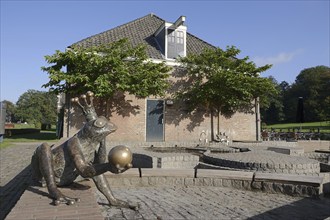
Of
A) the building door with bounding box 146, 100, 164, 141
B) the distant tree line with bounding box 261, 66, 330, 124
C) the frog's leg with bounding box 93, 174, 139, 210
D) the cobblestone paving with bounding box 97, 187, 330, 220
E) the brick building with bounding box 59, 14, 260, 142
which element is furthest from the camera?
the distant tree line with bounding box 261, 66, 330, 124

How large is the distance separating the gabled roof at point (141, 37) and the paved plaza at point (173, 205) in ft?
47.3

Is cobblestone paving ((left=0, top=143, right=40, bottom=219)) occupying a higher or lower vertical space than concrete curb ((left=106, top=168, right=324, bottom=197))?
lower

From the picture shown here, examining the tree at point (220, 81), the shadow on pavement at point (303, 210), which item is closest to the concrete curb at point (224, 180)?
the shadow on pavement at point (303, 210)

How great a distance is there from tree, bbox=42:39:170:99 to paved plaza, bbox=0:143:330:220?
32.5 feet

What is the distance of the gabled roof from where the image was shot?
20.0m

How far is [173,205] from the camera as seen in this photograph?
4.88 meters

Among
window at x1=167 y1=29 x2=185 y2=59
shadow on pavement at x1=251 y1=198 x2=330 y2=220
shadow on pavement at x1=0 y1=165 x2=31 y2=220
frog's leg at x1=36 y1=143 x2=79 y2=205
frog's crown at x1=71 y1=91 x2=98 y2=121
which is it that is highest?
window at x1=167 y1=29 x2=185 y2=59

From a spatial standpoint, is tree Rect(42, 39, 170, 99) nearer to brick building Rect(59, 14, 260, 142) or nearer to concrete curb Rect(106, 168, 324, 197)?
brick building Rect(59, 14, 260, 142)

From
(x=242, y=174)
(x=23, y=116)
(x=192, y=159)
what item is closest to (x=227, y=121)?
(x=192, y=159)

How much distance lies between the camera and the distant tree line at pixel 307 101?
57094 mm

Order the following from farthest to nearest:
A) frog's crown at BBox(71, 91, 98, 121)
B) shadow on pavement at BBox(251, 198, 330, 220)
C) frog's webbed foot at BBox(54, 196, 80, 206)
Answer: shadow on pavement at BBox(251, 198, 330, 220)
frog's crown at BBox(71, 91, 98, 121)
frog's webbed foot at BBox(54, 196, 80, 206)

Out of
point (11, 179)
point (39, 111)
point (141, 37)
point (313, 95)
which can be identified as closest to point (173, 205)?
point (11, 179)

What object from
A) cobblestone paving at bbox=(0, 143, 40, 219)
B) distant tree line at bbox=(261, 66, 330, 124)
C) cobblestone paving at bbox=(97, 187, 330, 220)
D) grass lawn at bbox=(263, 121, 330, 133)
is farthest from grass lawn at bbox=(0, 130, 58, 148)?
distant tree line at bbox=(261, 66, 330, 124)

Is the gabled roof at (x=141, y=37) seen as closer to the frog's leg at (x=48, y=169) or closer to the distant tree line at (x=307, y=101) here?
the frog's leg at (x=48, y=169)
